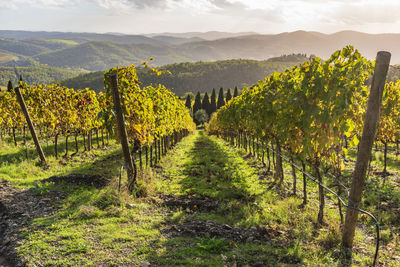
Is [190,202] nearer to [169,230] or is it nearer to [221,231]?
[169,230]

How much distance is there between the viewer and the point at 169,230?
654 centimetres

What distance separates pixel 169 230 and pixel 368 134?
5697 millimetres

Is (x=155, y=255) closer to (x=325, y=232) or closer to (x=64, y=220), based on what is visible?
(x=64, y=220)

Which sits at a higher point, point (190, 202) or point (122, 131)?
point (122, 131)

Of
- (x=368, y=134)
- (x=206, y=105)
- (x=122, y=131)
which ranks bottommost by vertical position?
(x=122, y=131)

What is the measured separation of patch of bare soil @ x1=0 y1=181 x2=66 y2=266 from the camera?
17.3ft

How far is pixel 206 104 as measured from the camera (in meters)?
103

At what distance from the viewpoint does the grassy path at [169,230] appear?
204 inches

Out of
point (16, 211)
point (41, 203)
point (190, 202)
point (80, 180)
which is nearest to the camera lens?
point (16, 211)

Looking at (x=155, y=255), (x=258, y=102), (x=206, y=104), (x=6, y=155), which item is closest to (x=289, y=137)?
(x=258, y=102)

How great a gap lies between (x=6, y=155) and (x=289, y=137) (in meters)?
19.2

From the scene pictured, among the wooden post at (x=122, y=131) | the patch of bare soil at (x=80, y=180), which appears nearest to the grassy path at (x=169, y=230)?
the patch of bare soil at (x=80, y=180)

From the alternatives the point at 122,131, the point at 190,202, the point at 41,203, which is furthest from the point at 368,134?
the point at 41,203

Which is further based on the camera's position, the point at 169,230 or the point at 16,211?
the point at 16,211
